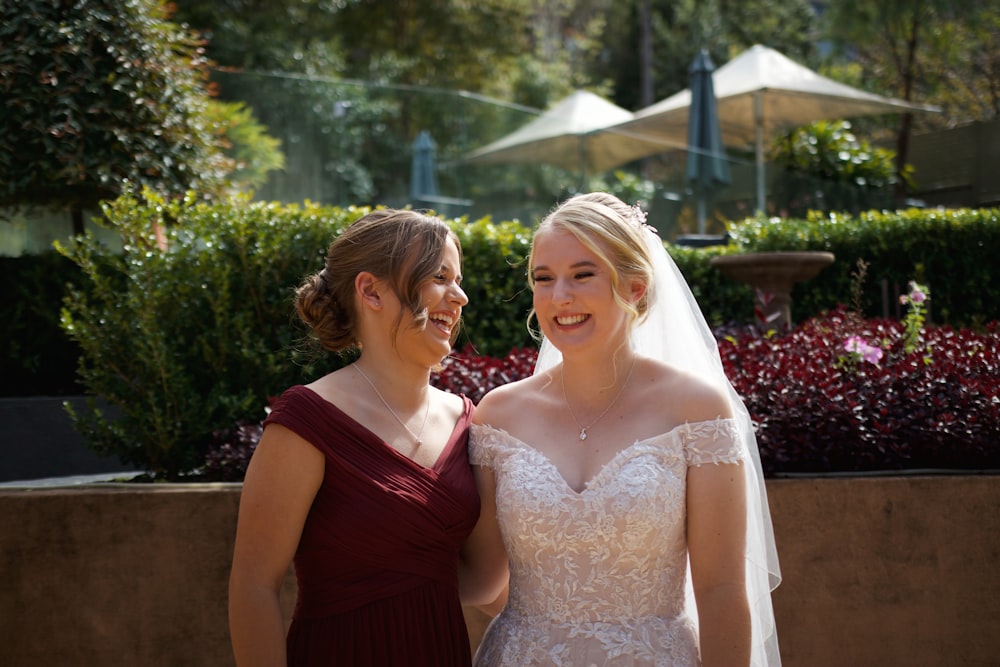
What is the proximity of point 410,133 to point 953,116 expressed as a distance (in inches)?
571

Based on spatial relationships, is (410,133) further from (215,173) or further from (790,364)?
(790,364)

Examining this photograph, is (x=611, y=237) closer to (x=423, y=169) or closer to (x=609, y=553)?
(x=609, y=553)

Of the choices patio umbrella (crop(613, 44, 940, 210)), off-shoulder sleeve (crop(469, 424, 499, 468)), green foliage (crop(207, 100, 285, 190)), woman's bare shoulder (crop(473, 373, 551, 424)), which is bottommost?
off-shoulder sleeve (crop(469, 424, 499, 468))

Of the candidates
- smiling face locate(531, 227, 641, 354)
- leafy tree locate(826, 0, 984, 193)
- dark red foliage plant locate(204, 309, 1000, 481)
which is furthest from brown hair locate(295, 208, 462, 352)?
leafy tree locate(826, 0, 984, 193)

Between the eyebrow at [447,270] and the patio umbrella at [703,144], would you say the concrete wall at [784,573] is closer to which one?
the eyebrow at [447,270]

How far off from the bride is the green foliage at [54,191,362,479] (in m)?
2.23

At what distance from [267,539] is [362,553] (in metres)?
0.26

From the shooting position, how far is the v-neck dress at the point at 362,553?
97.7 inches

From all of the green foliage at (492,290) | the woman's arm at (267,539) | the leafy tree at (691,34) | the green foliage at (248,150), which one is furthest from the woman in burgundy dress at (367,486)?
the leafy tree at (691,34)

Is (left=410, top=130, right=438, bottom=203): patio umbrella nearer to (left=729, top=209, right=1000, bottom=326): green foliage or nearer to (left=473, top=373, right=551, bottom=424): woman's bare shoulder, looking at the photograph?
(left=729, top=209, right=1000, bottom=326): green foliage

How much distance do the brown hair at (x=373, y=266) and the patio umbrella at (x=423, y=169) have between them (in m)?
10.0

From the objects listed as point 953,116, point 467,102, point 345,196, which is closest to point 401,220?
point 345,196

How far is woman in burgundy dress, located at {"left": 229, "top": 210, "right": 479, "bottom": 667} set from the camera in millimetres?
2414

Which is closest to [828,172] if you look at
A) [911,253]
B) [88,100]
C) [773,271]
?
[911,253]
